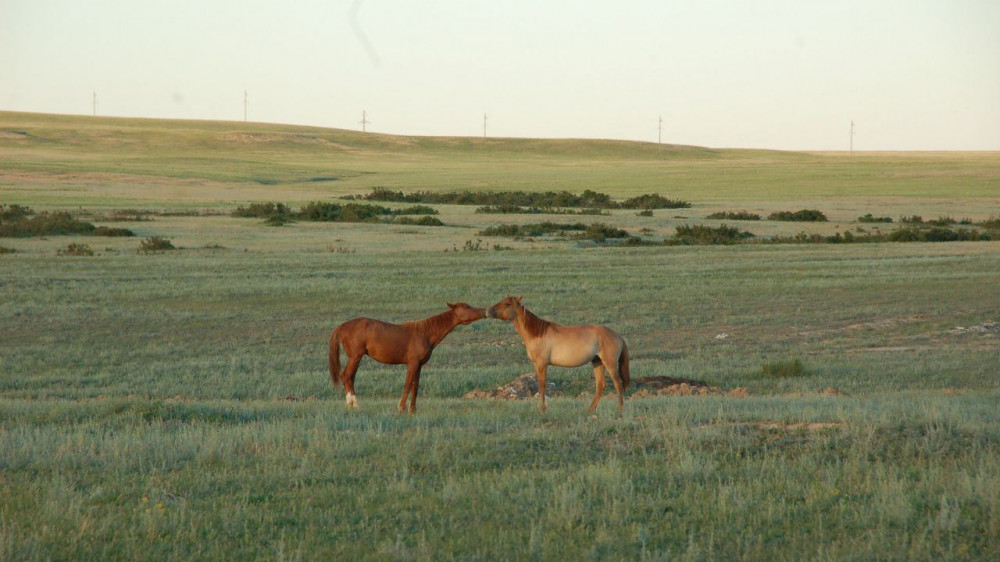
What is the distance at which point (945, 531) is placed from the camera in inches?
255

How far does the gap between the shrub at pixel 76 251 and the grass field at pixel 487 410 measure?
0.57 meters

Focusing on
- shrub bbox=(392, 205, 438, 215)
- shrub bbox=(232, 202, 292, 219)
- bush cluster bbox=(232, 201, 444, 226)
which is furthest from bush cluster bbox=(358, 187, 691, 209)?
shrub bbox=(232, 202, 292, 219)

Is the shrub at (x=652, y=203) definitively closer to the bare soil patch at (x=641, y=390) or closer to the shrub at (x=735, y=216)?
the shrub at (x=735, y=216)

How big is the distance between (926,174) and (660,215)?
163 feet

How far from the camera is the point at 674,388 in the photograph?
14977mm

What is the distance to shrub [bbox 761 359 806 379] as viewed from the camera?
648 inches

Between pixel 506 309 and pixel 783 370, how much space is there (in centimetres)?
722

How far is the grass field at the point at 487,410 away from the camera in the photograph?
21.5 feet

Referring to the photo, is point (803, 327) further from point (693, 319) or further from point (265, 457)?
point (265, 457)

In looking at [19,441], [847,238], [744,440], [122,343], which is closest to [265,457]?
[19,441]

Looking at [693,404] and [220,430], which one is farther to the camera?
[693,404]

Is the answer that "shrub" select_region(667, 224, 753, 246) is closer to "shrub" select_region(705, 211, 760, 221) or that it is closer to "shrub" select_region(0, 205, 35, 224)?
"shrub" select_region(705, 211, 760, 221)

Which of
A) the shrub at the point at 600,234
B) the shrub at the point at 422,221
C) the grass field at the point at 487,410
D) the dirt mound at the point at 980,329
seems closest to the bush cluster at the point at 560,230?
the shrub at the point at 600,234

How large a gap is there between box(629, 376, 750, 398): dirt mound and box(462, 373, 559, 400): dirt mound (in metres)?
1.34
